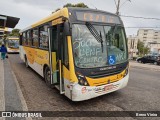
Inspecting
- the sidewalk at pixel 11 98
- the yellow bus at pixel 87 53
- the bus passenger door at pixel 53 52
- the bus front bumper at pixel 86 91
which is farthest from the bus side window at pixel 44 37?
the bus front bumper at pixel 86 91

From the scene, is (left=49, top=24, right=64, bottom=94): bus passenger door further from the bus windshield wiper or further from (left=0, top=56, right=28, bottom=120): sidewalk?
(left=0, top=56, right=28, bottom=120): sidewalk

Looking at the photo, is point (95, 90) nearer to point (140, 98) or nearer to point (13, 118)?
point (140, 98)

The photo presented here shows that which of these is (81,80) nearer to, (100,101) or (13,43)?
(100,101)

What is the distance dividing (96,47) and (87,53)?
374mm

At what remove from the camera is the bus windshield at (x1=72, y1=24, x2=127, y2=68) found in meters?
5.05

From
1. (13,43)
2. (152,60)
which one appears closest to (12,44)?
(13,43)

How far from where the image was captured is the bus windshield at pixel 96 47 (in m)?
5.05

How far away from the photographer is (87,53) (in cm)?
516

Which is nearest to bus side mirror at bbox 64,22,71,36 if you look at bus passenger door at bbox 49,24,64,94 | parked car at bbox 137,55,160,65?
bus passenger door at bbox 49,24,64,94

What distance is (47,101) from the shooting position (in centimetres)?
572

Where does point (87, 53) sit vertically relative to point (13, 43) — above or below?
below

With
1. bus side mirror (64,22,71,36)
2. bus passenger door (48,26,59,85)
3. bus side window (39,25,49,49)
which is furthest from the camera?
bus side window (39,25,49,49)

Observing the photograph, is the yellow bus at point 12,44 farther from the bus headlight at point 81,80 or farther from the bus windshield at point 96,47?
the bus headlight at point 81,80

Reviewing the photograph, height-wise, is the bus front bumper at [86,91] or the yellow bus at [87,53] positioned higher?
the yellow bus at [87,53]
